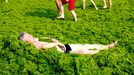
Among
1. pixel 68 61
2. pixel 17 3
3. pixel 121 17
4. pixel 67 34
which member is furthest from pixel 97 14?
pixel 68 61

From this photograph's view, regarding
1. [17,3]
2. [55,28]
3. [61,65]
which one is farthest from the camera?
[17,3]

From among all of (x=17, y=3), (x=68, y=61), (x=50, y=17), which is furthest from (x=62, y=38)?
(x=17, y=3)

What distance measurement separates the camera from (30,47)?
9250mm

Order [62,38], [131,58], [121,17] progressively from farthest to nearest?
1. [121,17]
2. [62,38]
3. [131,58]

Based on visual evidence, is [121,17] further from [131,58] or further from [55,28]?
[131,58]

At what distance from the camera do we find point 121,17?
43.3ft

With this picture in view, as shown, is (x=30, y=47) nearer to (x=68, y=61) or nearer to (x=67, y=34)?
(x=68, y=61)

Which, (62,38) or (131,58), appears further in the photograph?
(62,38)

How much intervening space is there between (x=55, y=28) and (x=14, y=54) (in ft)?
10.0

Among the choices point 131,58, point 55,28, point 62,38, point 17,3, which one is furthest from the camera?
point 17,3

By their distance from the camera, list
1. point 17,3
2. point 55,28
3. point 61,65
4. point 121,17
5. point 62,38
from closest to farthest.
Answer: point 61,65
point 62,38
point 55,28
point 121,17
point 17,3

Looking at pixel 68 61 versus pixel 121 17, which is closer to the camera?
pixel 68 61

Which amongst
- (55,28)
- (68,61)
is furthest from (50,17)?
(68,61)

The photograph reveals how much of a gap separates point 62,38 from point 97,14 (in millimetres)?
3425
